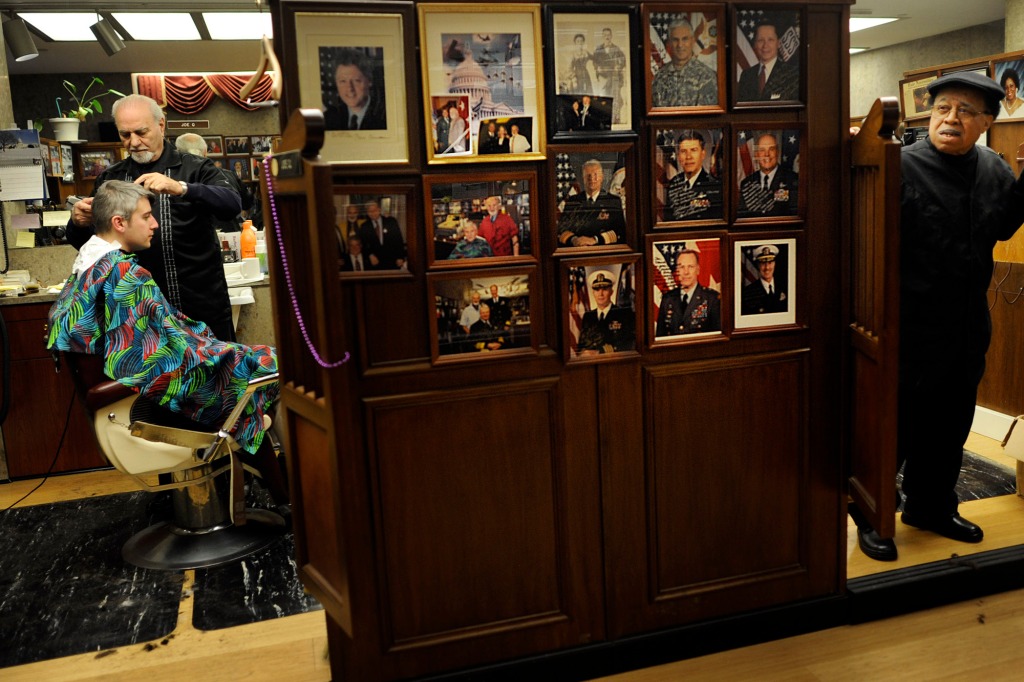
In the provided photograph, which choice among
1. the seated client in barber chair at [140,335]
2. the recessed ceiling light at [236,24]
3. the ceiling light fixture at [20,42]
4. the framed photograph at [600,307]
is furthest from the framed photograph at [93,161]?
the framed photograph at [600,307]

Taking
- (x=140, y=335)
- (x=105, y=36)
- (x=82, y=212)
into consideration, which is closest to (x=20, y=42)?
(x=105, y=36)

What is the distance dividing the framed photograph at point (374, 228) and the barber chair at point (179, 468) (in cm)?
106

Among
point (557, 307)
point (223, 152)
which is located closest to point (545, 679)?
point (557, 307)

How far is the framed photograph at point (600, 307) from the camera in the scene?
2061mm

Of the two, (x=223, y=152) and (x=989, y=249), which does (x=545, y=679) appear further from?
(x=223, y=152)

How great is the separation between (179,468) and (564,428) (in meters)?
1.56

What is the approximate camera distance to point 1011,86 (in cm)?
403

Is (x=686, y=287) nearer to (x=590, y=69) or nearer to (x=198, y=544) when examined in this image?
(x=590, y=69)

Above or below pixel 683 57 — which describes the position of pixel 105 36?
above

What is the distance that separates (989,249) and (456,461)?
6.19 ft

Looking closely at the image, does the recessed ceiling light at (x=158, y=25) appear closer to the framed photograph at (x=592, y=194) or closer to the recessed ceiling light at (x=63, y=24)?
the recessed ceiling light at (x=63, y=24)

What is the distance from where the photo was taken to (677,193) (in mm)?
2109

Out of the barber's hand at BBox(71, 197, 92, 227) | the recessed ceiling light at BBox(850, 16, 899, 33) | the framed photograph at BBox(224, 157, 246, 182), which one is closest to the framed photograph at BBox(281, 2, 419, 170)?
the barber's hand at BBox(71, 197, 92, 227)

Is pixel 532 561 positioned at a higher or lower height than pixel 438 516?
lower
